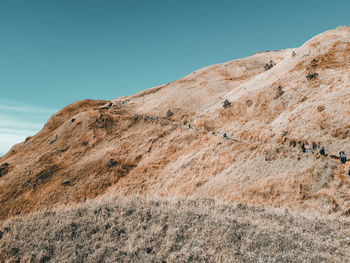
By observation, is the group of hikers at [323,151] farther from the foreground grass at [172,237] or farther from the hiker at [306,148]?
the foreground grass at [172,237]

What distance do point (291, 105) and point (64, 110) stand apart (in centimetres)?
6188

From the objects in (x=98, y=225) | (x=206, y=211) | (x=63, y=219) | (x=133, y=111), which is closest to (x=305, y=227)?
(x=206, y=211)

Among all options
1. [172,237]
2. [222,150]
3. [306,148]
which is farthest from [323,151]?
[172,237]

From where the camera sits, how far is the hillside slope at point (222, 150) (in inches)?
718

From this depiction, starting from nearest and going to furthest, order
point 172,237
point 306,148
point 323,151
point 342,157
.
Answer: point 172,237 < point 342,157 < point 323,151 < point 306,148

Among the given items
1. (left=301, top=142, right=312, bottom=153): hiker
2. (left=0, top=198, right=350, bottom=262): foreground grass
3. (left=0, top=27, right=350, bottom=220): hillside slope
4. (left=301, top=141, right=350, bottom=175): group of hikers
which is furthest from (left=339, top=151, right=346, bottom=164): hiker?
(left=0, top=198, right=350, bottom=262): foreground grass

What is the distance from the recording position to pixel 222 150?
89.7 ft

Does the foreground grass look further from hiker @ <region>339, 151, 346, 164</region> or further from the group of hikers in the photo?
the group of hikers

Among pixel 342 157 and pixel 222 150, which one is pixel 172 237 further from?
pixel 222 150

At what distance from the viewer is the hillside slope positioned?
1824 cm

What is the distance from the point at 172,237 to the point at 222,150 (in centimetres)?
1848

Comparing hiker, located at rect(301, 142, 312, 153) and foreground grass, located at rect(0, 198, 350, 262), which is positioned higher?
hiker, located at rect(301, 142, 312, 153)

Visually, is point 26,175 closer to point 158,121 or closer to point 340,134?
point 158,121

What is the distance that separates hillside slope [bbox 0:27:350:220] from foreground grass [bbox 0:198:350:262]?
423 cm
